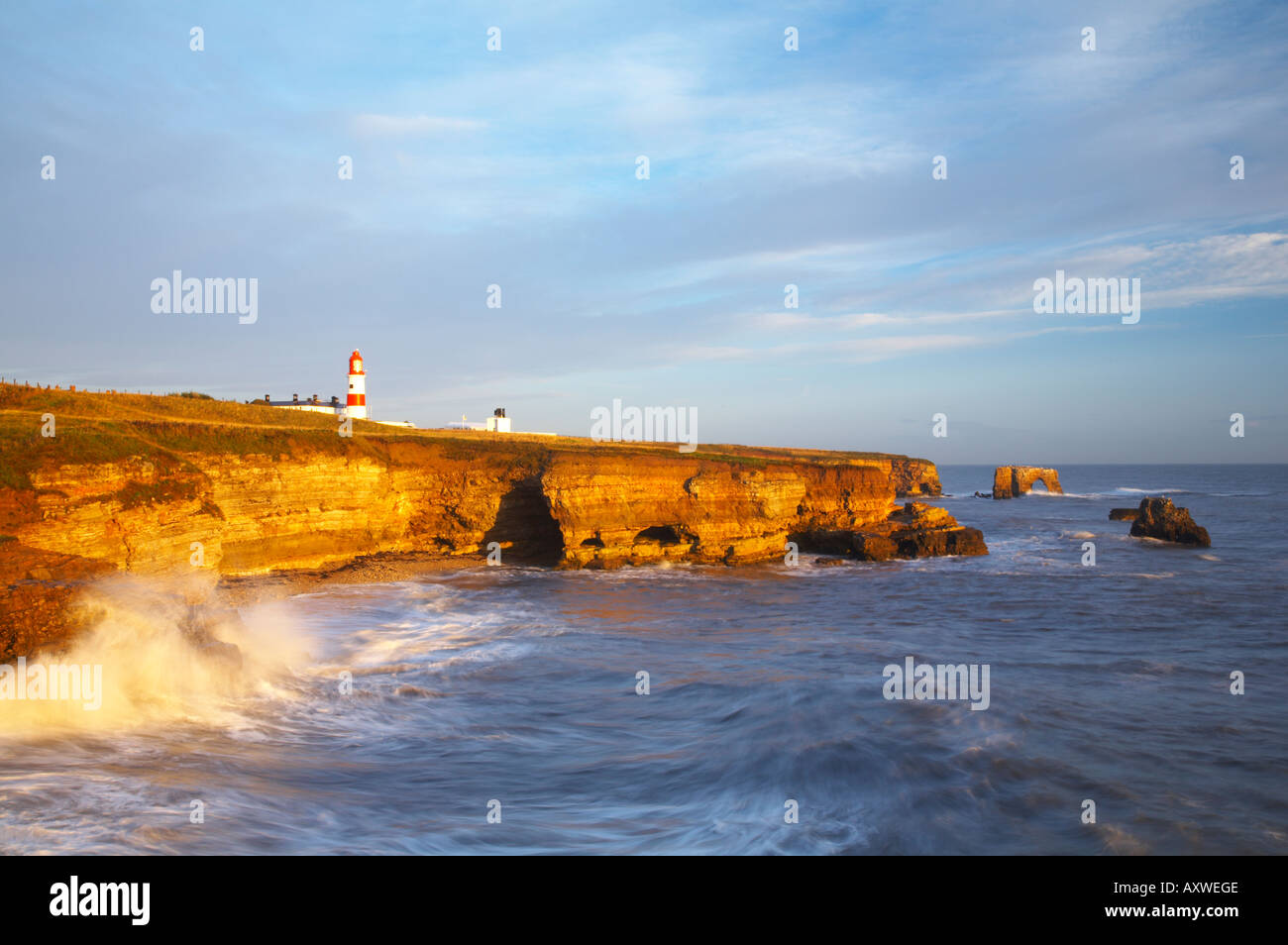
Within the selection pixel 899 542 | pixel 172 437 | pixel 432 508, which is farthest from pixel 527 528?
pixel 899 542

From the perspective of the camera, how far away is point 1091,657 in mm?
18172

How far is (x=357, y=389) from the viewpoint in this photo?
1848 inches

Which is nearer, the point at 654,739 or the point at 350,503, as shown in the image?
the point at 654,739

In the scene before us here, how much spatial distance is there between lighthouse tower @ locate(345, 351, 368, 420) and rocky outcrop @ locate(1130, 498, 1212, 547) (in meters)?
48.1

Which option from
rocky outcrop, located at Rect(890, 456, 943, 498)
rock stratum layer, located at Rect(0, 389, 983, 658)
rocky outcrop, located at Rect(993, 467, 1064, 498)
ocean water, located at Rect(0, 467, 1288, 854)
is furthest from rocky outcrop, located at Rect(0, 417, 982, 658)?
rocky outcrop, located at Rect(993, 467, 1064, 498)

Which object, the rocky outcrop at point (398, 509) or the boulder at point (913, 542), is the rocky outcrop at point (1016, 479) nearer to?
the rocky outcrop at point (398, 509)

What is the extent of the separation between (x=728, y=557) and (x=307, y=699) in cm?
2394

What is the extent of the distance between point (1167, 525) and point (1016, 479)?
192 ft

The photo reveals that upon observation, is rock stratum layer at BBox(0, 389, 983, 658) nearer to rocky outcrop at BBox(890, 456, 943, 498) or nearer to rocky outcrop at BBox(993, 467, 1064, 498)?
rocky outcrop at BBox(890, 456, 943, 498)

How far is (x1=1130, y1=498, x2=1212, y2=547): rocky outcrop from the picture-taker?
43.8 meters

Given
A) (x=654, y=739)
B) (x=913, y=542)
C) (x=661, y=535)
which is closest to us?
(x=654, y=739)

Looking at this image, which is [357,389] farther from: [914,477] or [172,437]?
[914,477]

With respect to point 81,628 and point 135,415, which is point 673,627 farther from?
point 135,415
